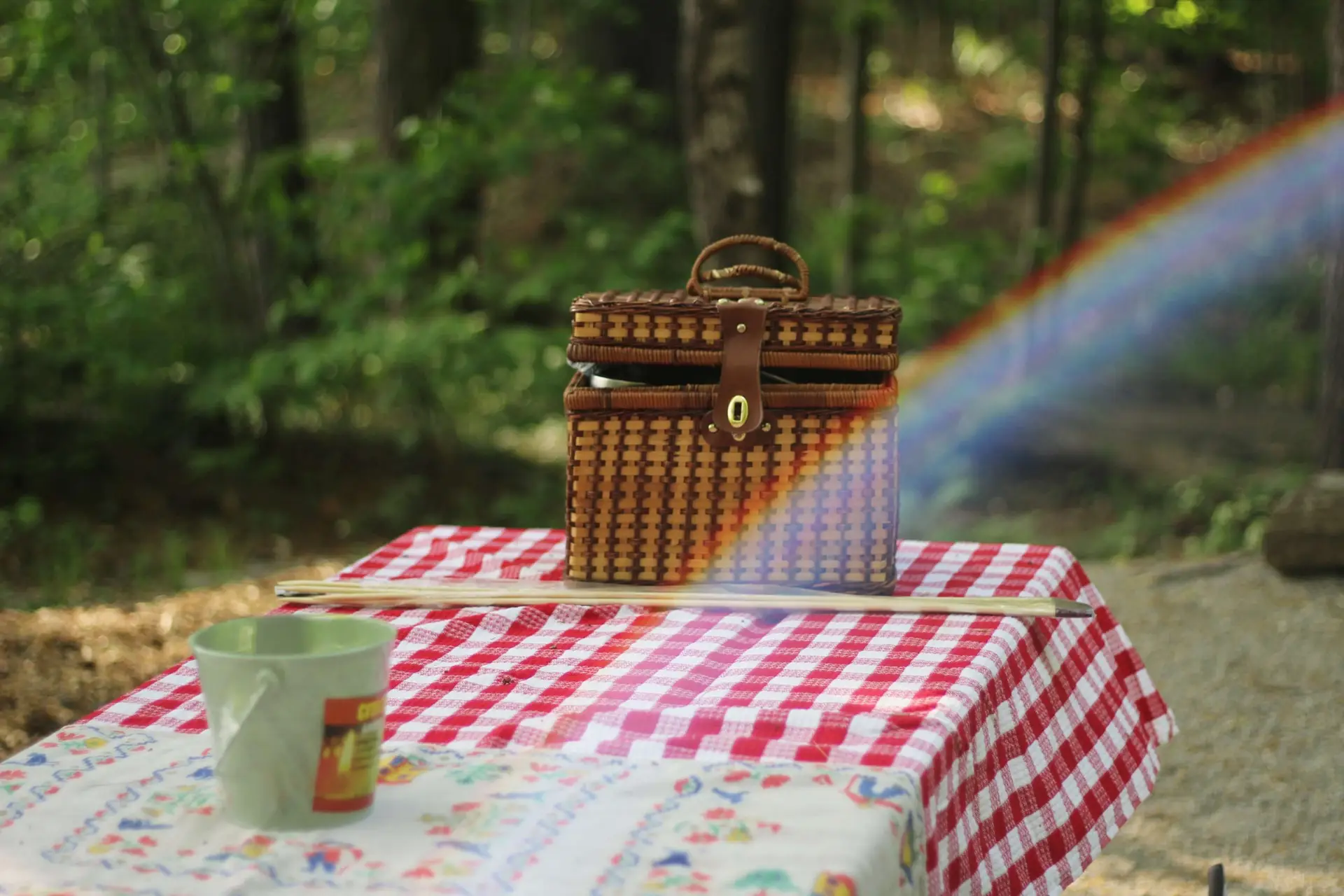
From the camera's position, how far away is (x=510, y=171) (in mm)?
7500

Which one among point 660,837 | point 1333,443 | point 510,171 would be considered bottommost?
point 1333,443

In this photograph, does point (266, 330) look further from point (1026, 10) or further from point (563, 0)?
point (1026, 10)

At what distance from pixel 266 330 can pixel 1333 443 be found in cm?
498

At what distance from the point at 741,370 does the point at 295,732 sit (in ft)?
3.13

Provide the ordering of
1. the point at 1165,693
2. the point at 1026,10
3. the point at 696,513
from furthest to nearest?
the point at 1026,10 → the point at 1165,693 → the point at 696,513

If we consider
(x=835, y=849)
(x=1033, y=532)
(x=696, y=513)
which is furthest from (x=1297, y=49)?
(x=835, y=849)

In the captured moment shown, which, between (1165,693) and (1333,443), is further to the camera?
(1333,443)

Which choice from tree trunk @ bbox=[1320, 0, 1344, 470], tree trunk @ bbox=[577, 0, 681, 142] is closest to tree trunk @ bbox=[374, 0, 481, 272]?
tree trunk @ bbox=[577, 0, 681, 142]

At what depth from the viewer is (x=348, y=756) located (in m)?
1.38

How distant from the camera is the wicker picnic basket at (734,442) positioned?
2154 millimetres

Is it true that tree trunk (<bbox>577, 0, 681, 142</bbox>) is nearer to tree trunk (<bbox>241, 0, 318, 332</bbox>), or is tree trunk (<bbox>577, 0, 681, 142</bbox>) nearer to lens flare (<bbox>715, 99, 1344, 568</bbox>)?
lens flare (<bbox>715, 99, 1344, 568</bbox>)

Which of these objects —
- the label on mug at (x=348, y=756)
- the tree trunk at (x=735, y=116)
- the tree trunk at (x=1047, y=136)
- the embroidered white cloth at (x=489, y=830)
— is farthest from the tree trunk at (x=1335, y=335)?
the label on mug at (x=348, y=756)

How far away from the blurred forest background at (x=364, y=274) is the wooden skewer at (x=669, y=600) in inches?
183

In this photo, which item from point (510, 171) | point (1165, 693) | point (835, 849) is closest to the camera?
point (835, 849)
